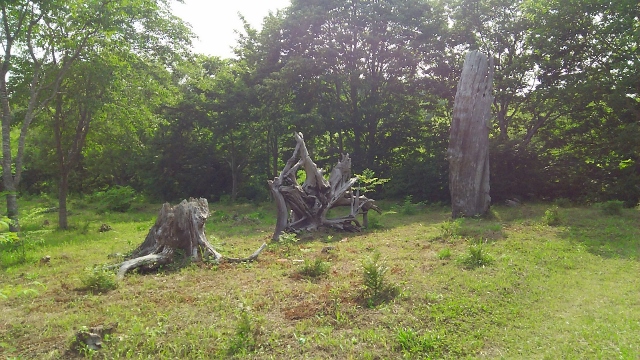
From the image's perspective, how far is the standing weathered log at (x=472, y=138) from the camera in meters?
13.2

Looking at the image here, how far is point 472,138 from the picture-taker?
13.2 m

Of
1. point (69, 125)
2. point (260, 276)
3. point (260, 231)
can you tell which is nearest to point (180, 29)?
point (69, 125)

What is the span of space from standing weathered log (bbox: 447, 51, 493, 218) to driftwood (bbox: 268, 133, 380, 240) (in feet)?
9.06

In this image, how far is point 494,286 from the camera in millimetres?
6375

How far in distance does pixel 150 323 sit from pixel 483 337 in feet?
12.0

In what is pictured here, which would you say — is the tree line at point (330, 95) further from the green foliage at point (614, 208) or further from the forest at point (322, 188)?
the green foliage at point (614, 208)

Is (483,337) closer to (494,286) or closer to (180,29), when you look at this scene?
(494,286)

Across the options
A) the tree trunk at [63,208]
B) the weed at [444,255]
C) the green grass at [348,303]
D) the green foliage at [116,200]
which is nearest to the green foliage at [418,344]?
the green grass at [348,303]

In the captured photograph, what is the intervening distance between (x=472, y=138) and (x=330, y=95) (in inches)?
337

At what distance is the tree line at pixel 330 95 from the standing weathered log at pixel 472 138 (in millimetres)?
3283

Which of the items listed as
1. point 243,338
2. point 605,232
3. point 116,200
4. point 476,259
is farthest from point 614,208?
point 116,200

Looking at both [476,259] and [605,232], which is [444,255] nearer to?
[476,259]

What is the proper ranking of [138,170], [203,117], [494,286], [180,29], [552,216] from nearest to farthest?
[494,286] → [552,216] → [180,29] → [203,117] → [138,170]

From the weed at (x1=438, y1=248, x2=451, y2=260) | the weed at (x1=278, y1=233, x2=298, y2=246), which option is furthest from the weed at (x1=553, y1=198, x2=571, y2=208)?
the weed at (x1=278, y1=233, x2=298, y2=246)
